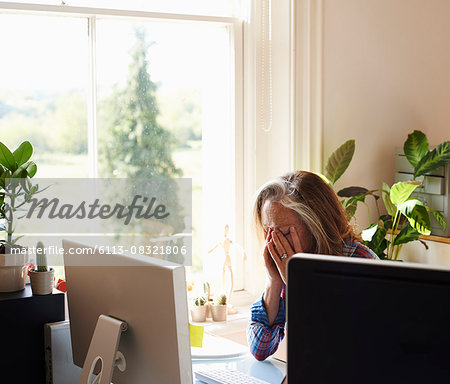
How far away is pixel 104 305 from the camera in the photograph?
54.0 inches

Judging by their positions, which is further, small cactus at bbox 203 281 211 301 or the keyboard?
small cactus at bbox 203 281 211 301

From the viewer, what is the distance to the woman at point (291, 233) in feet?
6.26

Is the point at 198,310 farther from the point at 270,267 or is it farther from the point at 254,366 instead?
the point at 254,366

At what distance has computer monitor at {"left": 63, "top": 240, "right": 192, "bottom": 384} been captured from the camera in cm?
116

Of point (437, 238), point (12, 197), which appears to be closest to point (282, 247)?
point (12, 197)

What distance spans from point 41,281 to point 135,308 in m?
0.68

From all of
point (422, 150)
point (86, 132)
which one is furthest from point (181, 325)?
point (422, 150)

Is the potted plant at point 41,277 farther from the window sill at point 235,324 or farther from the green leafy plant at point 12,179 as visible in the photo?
the window sill at point 235,324

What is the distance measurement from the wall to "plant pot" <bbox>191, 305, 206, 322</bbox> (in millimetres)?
964

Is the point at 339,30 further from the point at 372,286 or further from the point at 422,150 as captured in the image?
the point at 372,286

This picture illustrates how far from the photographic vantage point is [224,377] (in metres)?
1.66

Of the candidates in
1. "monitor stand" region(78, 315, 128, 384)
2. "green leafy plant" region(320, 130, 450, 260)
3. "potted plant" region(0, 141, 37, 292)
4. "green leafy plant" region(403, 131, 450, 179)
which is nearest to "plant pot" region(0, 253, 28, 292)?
"potted plant" region(0, 141, 37, 292)

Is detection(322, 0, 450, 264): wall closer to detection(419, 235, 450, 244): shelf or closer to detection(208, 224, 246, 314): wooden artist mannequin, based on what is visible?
detection(419, 235, 450, 244): shelf

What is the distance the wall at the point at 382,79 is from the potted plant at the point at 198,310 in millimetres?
947
